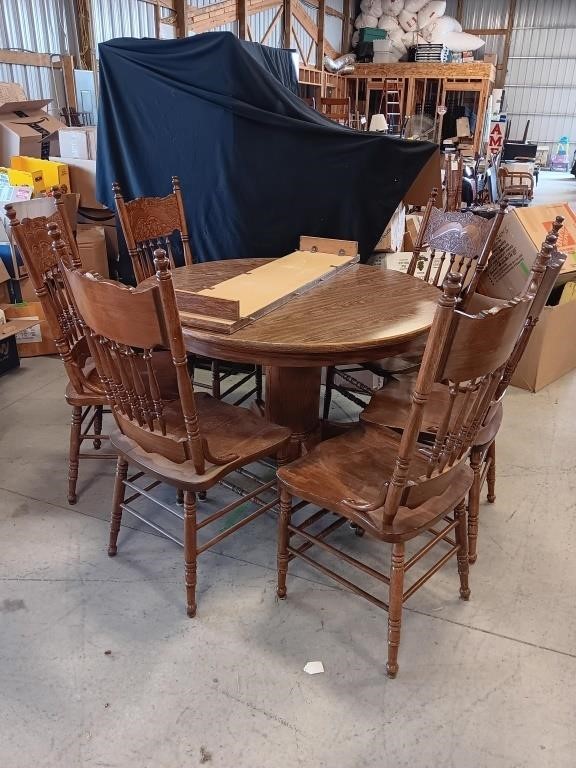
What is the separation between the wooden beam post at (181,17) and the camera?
6754 millimetres

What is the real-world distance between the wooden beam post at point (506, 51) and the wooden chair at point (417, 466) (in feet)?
50.7

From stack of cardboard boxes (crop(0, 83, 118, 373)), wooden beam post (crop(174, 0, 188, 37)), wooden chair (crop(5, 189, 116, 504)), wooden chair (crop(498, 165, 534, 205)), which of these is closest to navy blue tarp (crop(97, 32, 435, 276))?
stack of cardboard boxes (crop(0, 83, 118, 373))

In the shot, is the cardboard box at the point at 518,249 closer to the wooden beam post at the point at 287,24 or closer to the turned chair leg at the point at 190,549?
the turned chair leg at the point at 190,549

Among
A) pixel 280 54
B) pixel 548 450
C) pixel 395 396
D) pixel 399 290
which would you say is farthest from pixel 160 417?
pixel 280 54

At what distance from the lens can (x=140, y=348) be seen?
5.32 feet

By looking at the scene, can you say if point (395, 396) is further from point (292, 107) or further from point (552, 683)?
point (292, 107)

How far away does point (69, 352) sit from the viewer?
212 centimetres

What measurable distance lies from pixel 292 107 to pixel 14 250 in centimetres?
196

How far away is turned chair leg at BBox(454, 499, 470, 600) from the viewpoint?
1.83m

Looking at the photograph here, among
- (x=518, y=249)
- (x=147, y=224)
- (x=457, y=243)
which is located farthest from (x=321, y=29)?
(x=457, y=243)

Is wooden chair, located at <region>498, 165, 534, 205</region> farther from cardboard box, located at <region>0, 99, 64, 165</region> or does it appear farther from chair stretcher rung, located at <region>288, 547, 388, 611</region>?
chair stretcher rung, located at <region>288, 547, 388, 611</region>

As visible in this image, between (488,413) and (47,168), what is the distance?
362 centimetres

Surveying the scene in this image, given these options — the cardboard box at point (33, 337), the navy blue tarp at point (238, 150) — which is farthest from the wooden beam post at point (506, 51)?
the cardboard box at point (33, 337)

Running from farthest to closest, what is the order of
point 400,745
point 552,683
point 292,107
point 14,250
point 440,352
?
point 14,250
point 292,107
point 552,683
point 400,745
point 440,352
